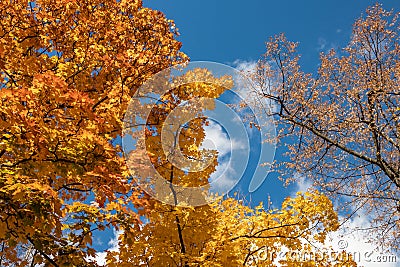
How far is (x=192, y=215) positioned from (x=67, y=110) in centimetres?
425

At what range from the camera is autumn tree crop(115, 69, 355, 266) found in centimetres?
915

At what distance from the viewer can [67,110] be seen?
7.42 metres

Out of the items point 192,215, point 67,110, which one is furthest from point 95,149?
point 192,215

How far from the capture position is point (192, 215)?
9.66 meters

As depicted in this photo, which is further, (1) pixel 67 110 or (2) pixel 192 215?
(2) pixel 192 215

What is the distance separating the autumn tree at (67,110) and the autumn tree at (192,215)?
3.16ft

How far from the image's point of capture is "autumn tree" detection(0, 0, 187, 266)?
559 centimetres

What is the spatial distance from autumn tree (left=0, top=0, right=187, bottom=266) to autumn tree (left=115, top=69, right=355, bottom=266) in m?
0.96

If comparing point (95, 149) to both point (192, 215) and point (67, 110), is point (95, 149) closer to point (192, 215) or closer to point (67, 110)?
point (67, 110)

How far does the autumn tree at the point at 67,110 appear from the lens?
559cm

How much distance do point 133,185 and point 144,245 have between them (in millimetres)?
2452

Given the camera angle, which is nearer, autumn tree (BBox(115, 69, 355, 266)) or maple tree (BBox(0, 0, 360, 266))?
maple tree (BBox(0, 0, 360, 266))

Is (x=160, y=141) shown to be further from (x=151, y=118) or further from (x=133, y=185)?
(x=133, y=185)

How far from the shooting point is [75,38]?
8.74 meters
